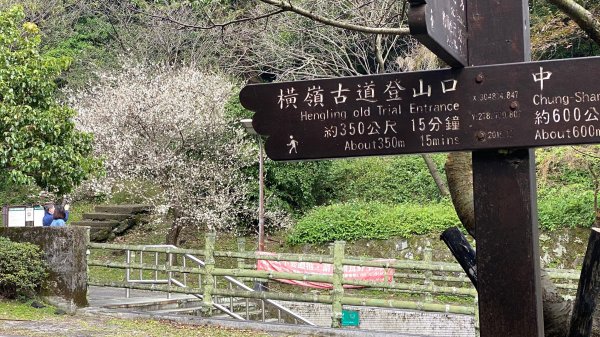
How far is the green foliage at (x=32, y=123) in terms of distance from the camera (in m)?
12.4

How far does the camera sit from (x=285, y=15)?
1967cm

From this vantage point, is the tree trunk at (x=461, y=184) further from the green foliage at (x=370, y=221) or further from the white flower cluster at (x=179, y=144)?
the white flower cluster at (x=179, y=144)

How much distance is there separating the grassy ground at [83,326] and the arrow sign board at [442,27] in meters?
7.76

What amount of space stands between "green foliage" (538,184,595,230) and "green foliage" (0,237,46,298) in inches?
407

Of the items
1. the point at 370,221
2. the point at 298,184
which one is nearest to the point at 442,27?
the point at 370,221

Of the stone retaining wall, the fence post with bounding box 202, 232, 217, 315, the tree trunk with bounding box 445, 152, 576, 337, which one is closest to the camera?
the tree trunk with bounding box 445, 152, 576, 337

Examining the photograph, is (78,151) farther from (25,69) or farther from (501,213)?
(501,213)

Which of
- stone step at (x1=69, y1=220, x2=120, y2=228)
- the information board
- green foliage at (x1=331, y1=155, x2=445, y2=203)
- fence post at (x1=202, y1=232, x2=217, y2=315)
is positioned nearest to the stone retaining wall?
fence post at (x1=202, y1=232, x2=217, y2=315)

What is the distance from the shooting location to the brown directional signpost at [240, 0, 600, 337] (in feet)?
9.80

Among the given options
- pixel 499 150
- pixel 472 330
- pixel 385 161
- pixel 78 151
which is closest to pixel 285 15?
pixel 385 161

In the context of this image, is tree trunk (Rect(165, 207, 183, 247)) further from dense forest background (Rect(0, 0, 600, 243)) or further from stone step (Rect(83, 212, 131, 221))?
stone step (Rect(83, 212, 131, 221))

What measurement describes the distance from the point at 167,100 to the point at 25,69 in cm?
754

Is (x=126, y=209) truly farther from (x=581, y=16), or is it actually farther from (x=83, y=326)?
(x=581, y=16)

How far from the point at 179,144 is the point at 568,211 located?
32.3 ft
